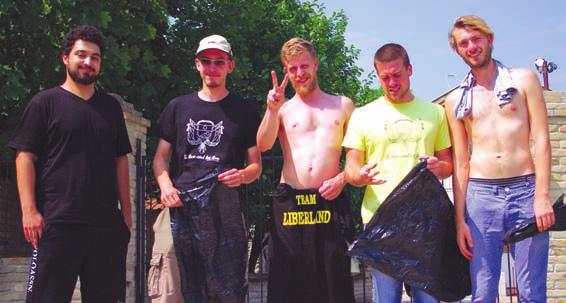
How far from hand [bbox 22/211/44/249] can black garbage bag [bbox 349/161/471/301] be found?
5.83ft

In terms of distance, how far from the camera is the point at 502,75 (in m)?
3.78

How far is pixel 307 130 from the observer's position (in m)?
4.22

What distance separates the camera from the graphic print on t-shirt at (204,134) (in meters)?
4.14

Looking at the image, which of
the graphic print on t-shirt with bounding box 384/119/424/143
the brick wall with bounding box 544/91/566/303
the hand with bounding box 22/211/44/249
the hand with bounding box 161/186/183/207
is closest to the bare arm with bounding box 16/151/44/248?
the hand with bounding box 22/211/44/249

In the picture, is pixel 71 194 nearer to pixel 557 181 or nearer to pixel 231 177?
pixel 231 177

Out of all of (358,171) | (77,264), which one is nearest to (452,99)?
(358,171)

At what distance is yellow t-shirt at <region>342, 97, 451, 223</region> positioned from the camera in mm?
3836

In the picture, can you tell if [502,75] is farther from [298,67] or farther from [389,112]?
[298,67]

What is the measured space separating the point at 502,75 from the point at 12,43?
8123mm

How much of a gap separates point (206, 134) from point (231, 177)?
347mm

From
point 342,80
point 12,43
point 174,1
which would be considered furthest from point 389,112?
point 342,80

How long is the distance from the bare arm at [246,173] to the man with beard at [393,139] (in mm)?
614

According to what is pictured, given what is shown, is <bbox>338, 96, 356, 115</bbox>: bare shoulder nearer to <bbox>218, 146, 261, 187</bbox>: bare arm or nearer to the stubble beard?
<bbox>218, 146, 261, 187</bbox>: bare arm

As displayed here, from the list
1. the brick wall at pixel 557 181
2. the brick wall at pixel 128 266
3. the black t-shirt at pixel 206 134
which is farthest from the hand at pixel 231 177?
the brick wall at pixel 557 181
